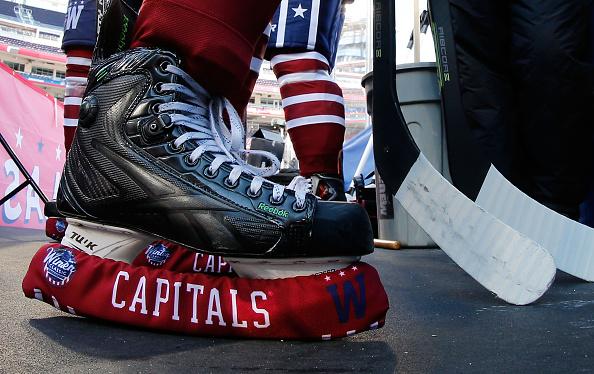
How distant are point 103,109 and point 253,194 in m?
0.17

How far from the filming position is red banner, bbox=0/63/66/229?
2.56 metres

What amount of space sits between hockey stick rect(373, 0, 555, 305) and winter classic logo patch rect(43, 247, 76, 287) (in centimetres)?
43

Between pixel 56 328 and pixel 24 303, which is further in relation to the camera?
pixel 24 303

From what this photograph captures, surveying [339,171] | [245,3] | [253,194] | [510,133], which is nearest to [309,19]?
[339,171]

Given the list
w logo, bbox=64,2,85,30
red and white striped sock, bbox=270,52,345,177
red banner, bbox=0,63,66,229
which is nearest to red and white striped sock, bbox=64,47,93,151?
w logo, bbox=64,2,85,30

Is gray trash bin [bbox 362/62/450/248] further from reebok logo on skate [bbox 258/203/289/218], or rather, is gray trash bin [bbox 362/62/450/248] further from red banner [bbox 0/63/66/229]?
red banner [bbox 0/63/66/229]

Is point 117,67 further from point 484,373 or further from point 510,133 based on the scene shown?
point 510,133

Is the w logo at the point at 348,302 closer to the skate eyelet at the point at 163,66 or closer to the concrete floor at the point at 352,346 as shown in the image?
the concrete floor at the point at 352,346

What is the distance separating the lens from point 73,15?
1.41 m

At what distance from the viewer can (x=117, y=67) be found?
0.49 meters

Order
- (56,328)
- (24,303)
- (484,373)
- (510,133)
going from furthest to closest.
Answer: (510,133) < (24,303) < (56,328) < (484,373)

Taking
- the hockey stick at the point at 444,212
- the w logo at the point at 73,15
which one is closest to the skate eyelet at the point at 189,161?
the hockey stick at the point at 444,212

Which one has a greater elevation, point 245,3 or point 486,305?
point 245,3

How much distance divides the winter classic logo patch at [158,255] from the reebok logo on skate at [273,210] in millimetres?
216
